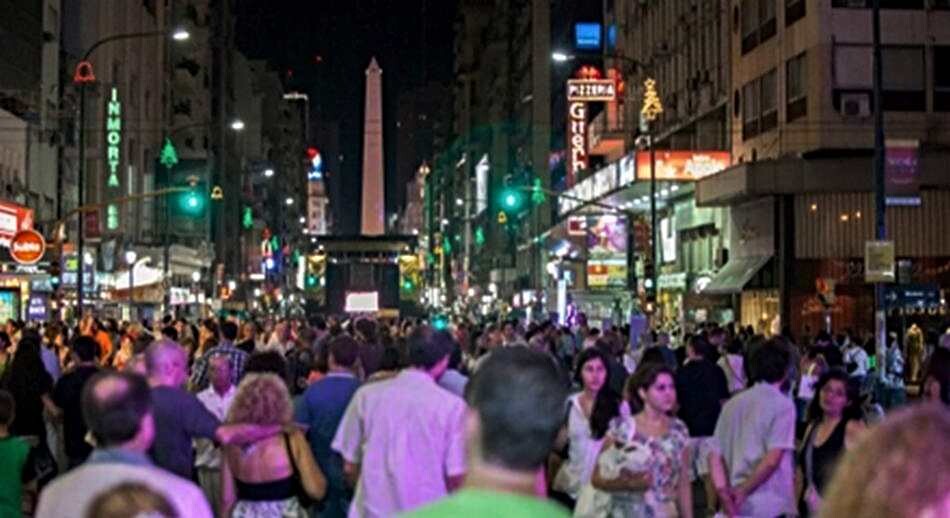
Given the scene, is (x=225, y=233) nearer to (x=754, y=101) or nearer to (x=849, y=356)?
(x=754, y=101)

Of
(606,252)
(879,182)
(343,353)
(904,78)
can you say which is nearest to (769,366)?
(343,353)

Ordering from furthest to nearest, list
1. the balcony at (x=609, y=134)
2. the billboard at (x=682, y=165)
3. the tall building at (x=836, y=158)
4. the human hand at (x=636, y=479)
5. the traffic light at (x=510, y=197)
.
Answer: the balcony at (x=609, y=134) → the billboard at (x=682, y=165) → the traffic light at (x=510, y=197) → the tall building at (x=836, y=158) → the human hand at (x=636, y=479)

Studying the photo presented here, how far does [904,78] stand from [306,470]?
1469 inches

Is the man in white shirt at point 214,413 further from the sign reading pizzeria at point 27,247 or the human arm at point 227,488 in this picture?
the sign reading pizzeria at point 27,247

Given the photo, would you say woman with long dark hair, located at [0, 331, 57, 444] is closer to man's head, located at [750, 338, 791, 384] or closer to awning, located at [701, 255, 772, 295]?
man's head, located at [750, 338, 791, 384]

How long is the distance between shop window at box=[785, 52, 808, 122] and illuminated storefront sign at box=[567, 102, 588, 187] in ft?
102

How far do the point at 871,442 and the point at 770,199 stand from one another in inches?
1707

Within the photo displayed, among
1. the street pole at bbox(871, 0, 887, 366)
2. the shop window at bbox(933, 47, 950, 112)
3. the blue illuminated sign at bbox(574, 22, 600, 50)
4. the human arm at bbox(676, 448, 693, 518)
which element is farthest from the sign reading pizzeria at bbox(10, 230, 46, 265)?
the blue illuminated sign at bbox(574, 22, 600, 50)

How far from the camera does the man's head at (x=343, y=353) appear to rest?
36.5ft

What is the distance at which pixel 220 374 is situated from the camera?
1302 cm

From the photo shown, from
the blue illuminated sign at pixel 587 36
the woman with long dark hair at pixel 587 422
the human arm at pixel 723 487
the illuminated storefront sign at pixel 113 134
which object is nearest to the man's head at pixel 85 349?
the woman with long dark hair at pixel 587 422

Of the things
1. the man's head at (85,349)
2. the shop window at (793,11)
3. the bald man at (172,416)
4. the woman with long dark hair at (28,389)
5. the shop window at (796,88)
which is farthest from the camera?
the shop window at (793,11)

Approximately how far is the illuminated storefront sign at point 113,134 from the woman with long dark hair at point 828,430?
58919mm

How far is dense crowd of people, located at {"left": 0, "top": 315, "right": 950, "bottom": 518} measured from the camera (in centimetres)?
355
